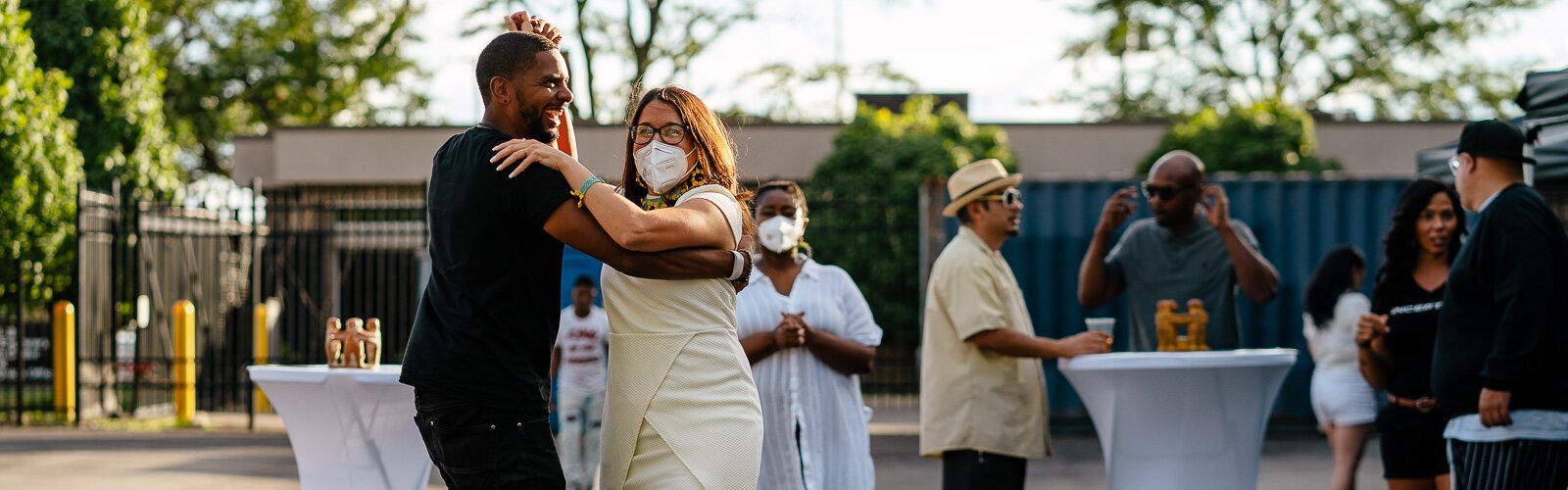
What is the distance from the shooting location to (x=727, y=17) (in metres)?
27.9

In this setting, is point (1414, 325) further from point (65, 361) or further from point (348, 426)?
point (65, 361)

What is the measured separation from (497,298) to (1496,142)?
318 cm

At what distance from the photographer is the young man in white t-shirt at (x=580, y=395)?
8.40m

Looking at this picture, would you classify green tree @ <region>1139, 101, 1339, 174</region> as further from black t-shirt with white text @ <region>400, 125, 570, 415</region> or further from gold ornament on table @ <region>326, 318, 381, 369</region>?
black t-shirt with white text @ <region>400, 125, 570, 415</region>

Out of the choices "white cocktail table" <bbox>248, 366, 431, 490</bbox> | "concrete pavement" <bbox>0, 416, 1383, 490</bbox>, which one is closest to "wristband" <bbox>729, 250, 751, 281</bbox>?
"white cocktail table" <bbox>248, 366, 431, 490</bbox>

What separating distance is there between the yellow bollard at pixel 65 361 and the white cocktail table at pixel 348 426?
34.7ft

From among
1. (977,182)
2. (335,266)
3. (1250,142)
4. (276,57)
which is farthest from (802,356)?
(276,57)

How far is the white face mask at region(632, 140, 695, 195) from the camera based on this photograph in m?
3.31

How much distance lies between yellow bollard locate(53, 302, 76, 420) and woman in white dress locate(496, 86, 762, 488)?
1256 centimetres

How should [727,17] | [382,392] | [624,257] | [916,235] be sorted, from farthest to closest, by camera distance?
[727,17], [916,235], [382,392], [624,257]

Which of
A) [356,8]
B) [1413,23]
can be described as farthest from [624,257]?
[1413,23]

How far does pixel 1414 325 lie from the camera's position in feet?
17.5

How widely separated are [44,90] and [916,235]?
9.61 meters

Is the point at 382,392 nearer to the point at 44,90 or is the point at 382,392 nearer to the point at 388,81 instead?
the point at 44,90
